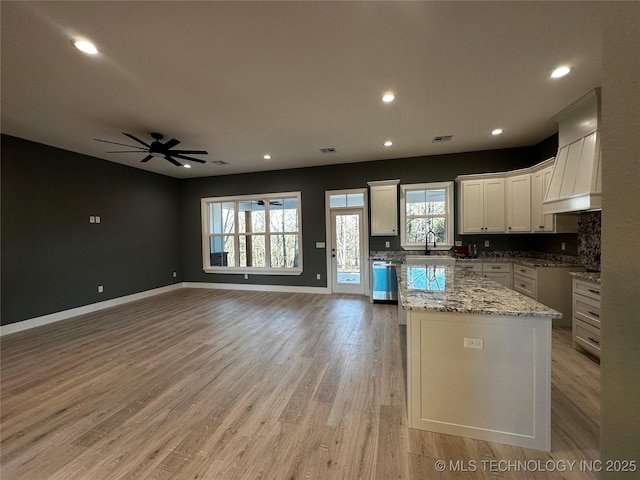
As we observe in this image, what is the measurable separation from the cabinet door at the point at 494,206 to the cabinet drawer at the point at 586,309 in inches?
75.2

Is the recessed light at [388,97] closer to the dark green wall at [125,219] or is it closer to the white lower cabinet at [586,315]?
the dark green wall at [125,219]

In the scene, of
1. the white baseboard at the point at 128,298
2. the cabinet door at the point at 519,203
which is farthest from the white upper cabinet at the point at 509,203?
the white baseboard at the point at 128,298

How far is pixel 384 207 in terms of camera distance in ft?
18.4

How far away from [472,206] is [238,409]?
4869 mm

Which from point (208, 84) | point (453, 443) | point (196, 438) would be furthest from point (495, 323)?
point (208, 84)

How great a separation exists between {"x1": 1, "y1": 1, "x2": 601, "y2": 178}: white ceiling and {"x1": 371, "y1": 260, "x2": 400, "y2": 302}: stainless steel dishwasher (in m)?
2.33

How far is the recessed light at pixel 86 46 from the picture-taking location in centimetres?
221

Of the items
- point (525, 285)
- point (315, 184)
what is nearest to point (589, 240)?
point (525, 285)

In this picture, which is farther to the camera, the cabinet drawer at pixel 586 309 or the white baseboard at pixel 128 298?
the white baseboard at pixel 128 298

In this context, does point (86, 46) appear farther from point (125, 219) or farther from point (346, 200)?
point (346, 200)

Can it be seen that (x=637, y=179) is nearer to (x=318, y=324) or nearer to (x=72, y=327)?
(x=318, y=324)

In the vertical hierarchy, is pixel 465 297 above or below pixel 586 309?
above

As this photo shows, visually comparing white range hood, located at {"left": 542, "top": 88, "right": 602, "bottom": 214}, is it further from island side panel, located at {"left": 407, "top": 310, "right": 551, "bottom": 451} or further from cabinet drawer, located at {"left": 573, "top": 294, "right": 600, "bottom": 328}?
island side panel, located at {"left": 407, "top": 310, "right": 551, "bottom": 451}

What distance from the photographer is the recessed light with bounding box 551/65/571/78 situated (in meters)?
2.64
